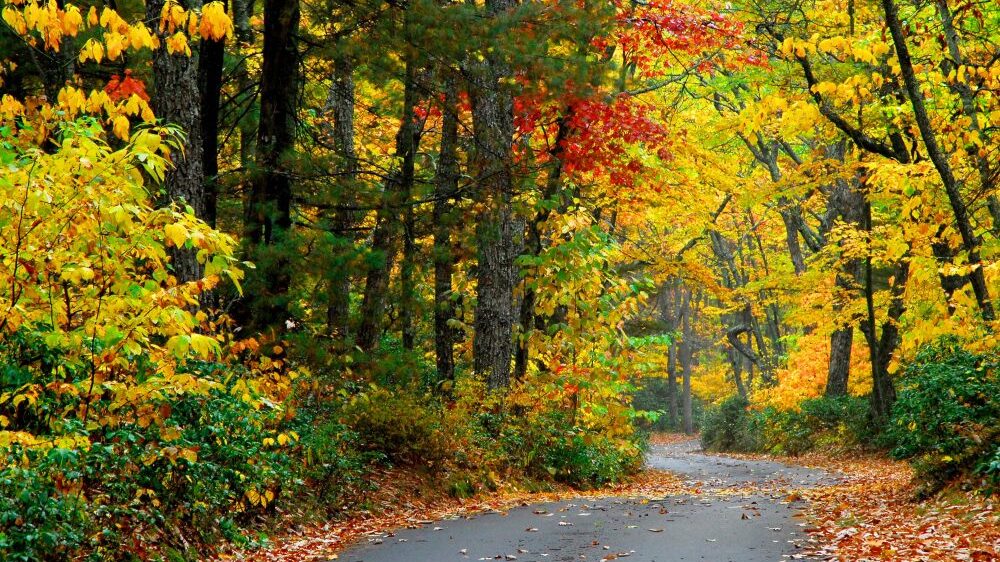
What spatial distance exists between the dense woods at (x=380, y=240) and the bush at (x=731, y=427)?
31.2ft

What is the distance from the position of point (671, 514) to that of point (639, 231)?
22285 millimetres

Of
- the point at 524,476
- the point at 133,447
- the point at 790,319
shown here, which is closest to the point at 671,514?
the point at 524,476

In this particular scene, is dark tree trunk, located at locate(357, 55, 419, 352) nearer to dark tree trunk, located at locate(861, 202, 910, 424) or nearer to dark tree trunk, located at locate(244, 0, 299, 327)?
dark tree trunk, located at locate(244, 0, 299, 327)

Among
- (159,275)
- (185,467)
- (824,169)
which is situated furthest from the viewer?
(824,169)

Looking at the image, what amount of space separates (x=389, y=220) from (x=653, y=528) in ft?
16.5

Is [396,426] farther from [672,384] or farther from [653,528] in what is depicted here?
[672,384]

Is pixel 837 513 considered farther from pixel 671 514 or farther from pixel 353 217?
pixel 353 217

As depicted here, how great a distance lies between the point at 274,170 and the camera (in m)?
11.3

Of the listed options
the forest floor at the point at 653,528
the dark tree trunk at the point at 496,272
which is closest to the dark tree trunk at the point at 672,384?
the dark tree trunk at the point at 496,272

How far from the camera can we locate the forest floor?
743 cm

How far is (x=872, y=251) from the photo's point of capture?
17297mm

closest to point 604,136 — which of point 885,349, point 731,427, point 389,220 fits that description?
point 389,220

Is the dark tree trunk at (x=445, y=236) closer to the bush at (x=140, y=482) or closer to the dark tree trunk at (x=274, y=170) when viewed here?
the dark tree trunk at (x=274, y=170)

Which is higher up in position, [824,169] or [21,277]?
[824,169]
